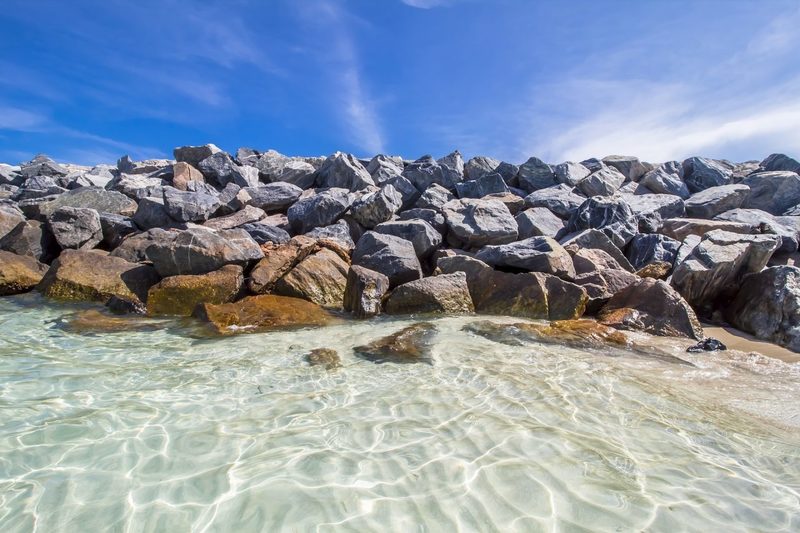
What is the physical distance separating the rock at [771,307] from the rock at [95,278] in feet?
34.7

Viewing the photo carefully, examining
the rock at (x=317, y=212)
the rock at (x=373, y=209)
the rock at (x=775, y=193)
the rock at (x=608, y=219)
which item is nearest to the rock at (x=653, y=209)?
the rock at (x=608, y=219)

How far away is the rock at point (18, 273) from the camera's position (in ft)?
29.1

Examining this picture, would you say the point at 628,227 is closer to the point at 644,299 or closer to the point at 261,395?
the point at 644,299

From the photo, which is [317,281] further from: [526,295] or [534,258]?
[534,258]

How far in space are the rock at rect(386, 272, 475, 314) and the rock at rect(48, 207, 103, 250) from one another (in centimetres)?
737

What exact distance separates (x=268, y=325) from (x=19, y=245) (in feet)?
23.6

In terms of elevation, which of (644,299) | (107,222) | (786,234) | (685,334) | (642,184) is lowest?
(685,334)

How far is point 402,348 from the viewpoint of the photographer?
5734 millimetres

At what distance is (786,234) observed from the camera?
10945 mm

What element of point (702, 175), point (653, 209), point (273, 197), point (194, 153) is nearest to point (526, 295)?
point (653, 209)

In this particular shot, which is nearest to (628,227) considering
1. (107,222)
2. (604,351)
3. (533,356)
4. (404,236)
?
(404,236)

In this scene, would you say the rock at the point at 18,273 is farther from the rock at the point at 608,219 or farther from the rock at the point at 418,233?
the rock at the point at 608,219

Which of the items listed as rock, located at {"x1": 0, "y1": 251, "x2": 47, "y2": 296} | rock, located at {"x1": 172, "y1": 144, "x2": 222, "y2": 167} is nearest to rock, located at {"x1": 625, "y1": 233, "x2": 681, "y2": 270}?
rock, located at {"x1": 0, "y1": 251, "x2": 47, "y2": 296}

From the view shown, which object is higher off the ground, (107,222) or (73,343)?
(107,222)
